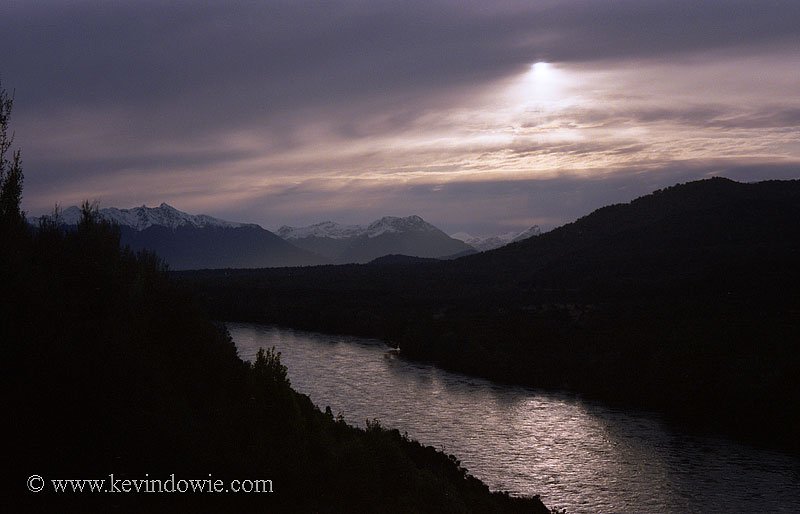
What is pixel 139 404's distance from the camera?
17266mm

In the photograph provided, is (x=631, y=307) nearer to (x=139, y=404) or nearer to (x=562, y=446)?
(x=562, y=446)

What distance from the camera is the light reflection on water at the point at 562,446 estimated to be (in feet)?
105

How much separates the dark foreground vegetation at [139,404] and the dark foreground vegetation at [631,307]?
112ft

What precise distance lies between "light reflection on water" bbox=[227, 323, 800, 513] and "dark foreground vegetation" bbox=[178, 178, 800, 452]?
5.56m

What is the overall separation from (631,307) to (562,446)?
41.2 meters

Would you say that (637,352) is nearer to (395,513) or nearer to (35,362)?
(395,513)

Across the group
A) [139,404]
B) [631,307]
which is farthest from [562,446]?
[631,307]

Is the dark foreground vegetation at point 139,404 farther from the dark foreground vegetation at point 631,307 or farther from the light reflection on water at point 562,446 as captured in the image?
the dark foreground vegetation at point 631,307

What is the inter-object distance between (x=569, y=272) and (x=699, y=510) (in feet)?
259

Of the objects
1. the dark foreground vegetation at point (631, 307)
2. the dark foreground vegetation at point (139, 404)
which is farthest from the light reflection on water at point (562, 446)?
the dark foreground vegetation at point (139, 404)

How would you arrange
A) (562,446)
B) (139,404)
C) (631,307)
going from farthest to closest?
(631,307)
(562,446)
(139,404)

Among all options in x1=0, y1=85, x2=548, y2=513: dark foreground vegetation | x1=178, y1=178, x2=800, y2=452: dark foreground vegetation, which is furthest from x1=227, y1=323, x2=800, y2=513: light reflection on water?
x1=0, y1=85, x2=548, y2=513: dark foreground vegetation

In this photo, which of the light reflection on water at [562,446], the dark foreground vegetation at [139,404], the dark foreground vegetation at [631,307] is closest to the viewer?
the dark foreground vegetation at [139,404]

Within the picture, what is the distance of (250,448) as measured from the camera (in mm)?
18578
